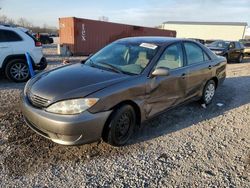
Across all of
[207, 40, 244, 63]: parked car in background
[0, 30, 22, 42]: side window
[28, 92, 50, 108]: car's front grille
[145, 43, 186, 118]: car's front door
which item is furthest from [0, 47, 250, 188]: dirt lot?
[207, 40, 244, 63]: parked car in background

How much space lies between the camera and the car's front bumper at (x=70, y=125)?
294 centimetres

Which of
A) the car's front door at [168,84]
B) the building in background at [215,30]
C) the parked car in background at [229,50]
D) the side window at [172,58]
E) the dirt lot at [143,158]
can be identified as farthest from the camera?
the building in background at [215,30]

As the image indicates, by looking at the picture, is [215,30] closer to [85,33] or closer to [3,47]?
[85,33]

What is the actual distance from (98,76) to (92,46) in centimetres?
1545

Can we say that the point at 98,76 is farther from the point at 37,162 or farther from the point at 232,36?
the point at 232,36

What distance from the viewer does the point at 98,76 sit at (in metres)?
3.53

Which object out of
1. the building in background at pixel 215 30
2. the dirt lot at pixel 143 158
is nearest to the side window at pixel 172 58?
the dirt lot at pixel 143 158

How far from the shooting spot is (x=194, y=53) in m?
4.95

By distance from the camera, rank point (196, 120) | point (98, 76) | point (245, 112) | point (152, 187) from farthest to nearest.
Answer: point (245, 112)
point (196, 120)
point (98, 76)
point (152, 187)

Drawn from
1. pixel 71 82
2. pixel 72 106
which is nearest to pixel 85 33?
pixel 71 82

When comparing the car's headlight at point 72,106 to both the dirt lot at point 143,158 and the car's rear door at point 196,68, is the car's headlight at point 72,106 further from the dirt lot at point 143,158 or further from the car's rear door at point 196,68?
the car's rear door at point 196,68

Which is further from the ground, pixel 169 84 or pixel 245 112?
pixel 169 84

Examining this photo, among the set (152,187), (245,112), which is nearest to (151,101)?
(152,187)

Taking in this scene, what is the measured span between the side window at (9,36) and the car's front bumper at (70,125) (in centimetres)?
455
